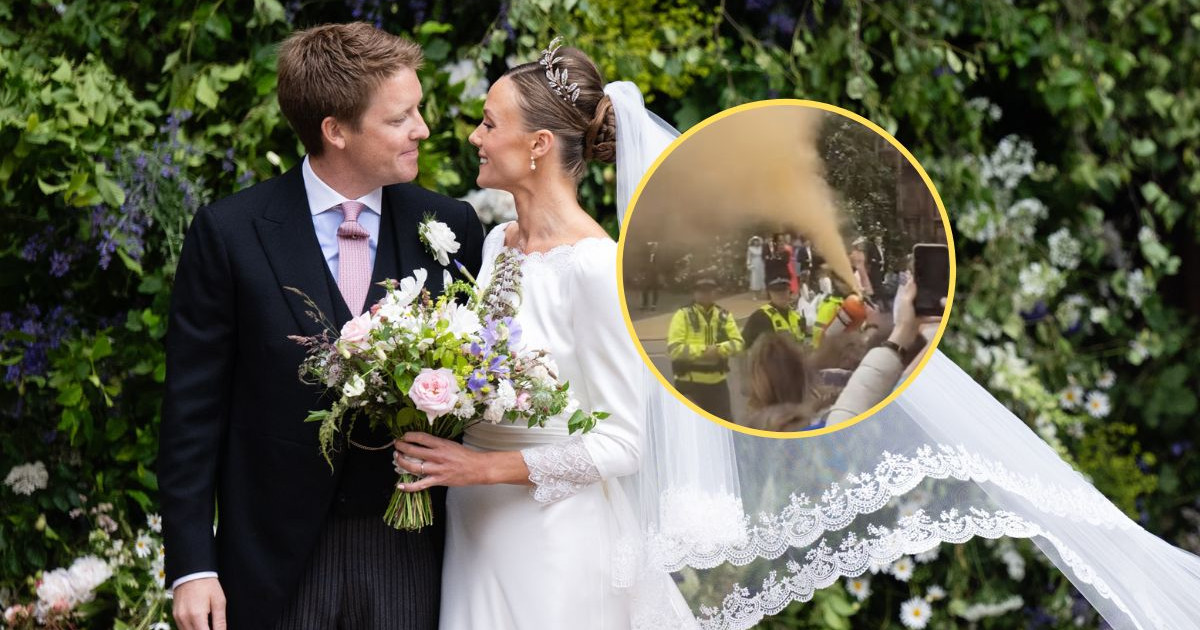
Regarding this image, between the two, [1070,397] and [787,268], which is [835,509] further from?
[1070,397]

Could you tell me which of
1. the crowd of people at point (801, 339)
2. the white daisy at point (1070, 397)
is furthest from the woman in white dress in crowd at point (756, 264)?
the white daisy at point (1070, 397)

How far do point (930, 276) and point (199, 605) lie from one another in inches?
58.4

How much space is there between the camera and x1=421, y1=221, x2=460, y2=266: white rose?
7.90 ft

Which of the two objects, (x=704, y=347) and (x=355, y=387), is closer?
(x=355, y=387)

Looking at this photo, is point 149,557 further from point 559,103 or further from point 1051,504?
point 1051,504

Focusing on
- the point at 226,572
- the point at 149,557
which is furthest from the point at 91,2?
the point at 226,572

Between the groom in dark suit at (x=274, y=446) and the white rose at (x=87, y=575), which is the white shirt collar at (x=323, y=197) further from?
the white rose at (x=87, y=575)

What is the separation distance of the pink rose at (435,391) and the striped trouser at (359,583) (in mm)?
423

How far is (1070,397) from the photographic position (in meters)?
4.35

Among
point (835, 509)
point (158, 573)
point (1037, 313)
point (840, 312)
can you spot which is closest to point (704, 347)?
point (840, 312)

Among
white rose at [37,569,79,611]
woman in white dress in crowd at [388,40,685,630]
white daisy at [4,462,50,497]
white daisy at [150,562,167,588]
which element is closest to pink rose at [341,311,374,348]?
woman in white dress in crowd at [388,40,685,630]

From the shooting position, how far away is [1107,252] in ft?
15.2

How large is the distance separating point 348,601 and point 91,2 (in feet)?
6.74

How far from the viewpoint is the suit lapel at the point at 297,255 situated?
7.43 feet
